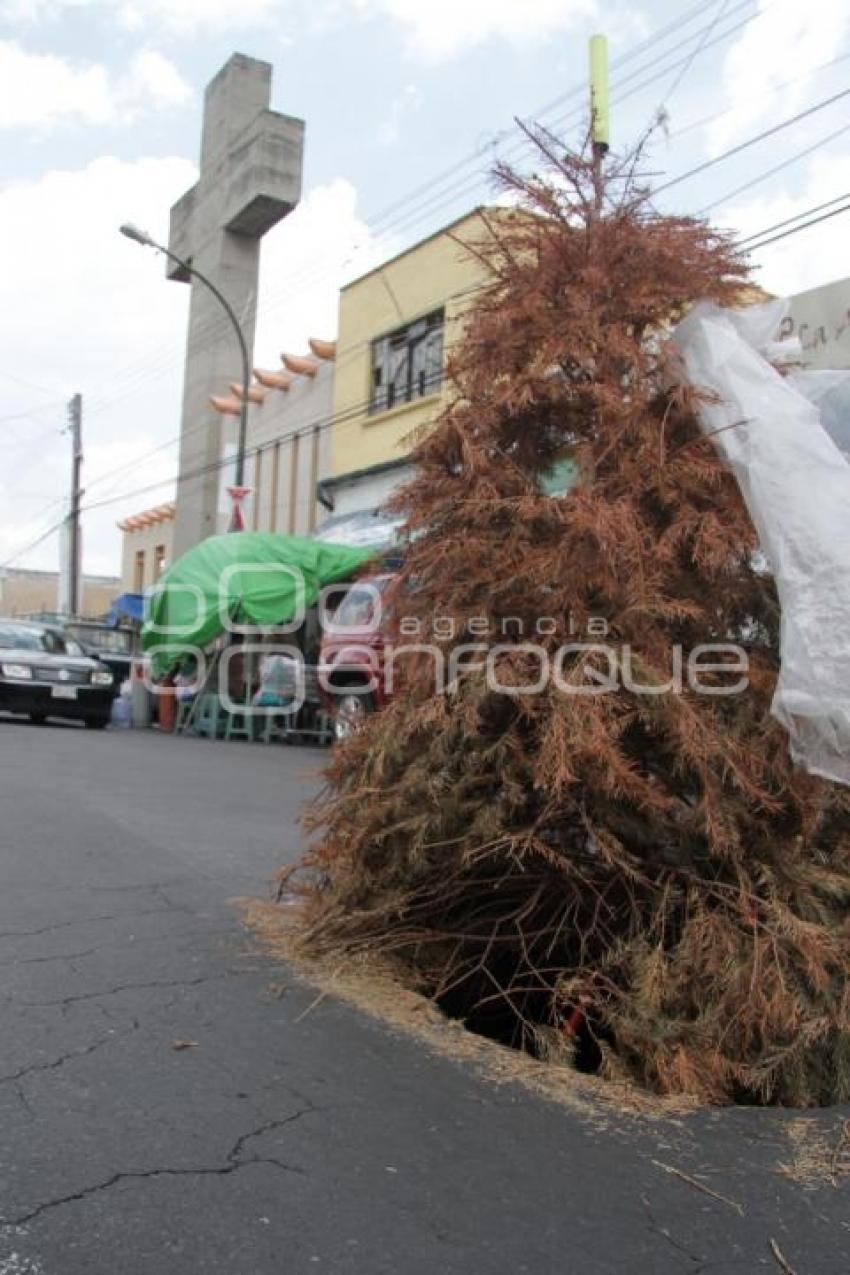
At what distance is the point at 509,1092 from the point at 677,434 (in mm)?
2404

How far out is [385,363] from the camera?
68.1 feet

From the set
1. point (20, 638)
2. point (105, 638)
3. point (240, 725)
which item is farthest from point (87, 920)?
point (105, 638)

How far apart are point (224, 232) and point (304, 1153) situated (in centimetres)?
2982

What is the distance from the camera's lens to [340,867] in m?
4.28

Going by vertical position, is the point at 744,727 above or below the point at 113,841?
above

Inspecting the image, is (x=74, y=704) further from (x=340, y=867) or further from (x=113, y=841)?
(x=340, y=867)

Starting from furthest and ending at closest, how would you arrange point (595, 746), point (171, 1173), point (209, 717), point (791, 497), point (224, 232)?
point (224, 232), point (209, 717), point (791, 497), point (595, 746), point (171, 1173)

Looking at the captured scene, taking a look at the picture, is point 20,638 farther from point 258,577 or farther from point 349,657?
point 349,657

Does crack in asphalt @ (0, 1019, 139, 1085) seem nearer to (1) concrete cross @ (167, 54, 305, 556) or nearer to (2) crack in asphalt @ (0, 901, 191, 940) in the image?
(2) crack in asphalt @ (0, 901, 191, 940)

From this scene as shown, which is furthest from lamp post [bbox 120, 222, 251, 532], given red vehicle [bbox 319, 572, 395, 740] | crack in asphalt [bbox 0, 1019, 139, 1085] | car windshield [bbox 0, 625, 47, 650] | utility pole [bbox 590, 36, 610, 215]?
crack in asphalt [bbox 0, 1019, 139, 1085]

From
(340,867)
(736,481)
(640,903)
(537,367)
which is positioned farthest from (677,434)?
(340,867)

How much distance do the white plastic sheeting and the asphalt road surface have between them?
3.98 feet

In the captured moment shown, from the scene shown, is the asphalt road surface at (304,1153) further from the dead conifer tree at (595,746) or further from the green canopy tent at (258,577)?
the green canopy tent at (258,577)

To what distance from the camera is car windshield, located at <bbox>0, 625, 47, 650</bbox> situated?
665 inches
